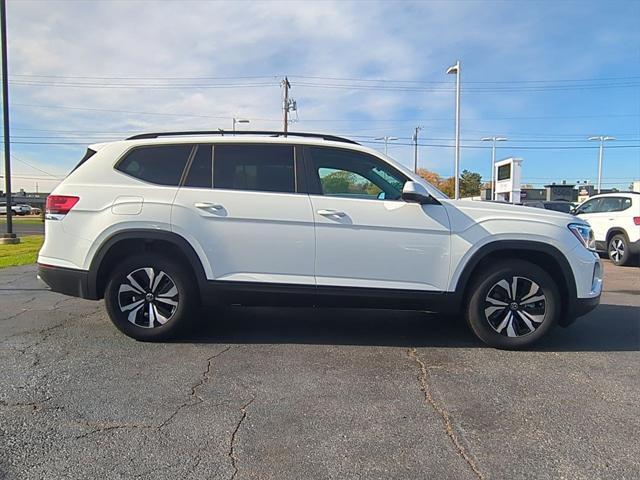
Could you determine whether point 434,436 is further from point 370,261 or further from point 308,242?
point 308,242

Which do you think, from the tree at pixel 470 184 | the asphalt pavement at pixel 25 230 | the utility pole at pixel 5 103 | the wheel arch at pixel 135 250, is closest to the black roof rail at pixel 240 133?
the wheel arch at pixel 135 250

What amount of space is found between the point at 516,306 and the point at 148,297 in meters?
3.52

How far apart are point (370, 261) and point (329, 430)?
1770 millimetres

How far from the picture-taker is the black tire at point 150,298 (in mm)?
4441

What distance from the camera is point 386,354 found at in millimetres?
4301

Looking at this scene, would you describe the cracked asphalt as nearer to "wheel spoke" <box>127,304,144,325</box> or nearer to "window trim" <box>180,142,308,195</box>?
"wheel spoke" <box>127,304,144,325</box>

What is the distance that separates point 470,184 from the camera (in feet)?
237

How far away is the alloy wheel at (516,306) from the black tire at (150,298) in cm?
283

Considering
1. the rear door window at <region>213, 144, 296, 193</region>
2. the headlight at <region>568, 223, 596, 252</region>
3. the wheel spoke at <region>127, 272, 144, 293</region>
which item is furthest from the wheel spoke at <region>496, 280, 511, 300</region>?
the wheel spoke at <region>127, 272, 144, 293</region>

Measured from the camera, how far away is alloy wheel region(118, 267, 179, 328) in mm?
4457

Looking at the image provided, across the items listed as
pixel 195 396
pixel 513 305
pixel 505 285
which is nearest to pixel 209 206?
pixel 195 396

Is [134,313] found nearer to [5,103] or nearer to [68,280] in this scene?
[68,280]

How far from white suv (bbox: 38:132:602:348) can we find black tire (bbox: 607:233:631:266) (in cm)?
744

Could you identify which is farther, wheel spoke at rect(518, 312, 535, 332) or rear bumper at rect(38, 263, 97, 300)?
rear bumper at rect(38, 263, 97, 300)
